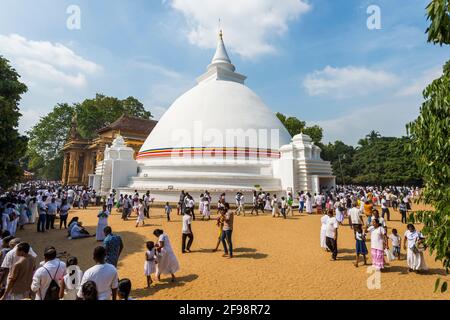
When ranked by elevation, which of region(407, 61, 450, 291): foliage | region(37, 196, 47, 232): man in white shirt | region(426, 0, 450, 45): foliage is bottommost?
region(37, 196, 47, 232): man in white shirt

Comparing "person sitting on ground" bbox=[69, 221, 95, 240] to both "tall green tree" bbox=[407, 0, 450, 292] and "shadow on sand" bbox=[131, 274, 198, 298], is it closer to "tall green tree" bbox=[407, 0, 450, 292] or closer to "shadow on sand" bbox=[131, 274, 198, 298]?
"shadow on sand" bbox=[131, 274, 198, 298]

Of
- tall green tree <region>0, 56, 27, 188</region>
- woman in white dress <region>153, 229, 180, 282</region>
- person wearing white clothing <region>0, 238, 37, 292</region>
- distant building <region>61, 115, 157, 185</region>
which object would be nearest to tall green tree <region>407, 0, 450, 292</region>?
woman in white dress <region>153, 229, 180, 282</region>

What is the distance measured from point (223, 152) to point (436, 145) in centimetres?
1791

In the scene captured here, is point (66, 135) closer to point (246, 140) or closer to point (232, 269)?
point (246, 140)

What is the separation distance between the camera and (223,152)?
20.9 m

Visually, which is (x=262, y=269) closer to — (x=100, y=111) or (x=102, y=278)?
(x=102, y=278)

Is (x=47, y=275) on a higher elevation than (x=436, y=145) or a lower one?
Result: lower

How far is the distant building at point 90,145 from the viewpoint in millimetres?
36281

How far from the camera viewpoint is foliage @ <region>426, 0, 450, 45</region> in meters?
2.76

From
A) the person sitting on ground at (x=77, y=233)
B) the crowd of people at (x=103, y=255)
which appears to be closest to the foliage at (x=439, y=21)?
the crowd of people at (x=103, y=255)

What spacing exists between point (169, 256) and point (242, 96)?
21.3 metres

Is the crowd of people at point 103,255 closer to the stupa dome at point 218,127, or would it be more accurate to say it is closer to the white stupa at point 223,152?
the white stupa at point 223,152

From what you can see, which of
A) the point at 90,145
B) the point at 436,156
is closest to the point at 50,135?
the point at 90,145
